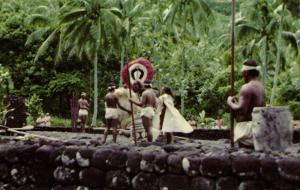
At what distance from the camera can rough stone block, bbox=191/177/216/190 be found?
6492 millimetres

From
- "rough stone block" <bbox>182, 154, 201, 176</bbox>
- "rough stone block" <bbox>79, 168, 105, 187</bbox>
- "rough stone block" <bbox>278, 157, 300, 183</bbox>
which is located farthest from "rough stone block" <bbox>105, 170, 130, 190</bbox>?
"rough stone block" <bbox>278, 157, 300, 183</bbox>

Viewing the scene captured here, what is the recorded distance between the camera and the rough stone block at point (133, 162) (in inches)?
281

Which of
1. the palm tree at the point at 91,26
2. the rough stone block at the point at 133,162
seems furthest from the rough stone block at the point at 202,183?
the palm tree at the point at 91,26

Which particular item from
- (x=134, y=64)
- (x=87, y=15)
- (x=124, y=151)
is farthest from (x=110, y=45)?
(x=124, y=151)

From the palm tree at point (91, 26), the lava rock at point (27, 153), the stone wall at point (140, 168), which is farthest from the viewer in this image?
the palm tree at point (91, 26)

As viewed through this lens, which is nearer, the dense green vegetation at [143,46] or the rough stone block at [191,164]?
the rough stone block at [191,164]

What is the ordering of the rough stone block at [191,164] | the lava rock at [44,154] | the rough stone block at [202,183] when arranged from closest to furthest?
the rough stone block at [202,183]
the rough stone block at [191,164]
the lava rock at [44,154]

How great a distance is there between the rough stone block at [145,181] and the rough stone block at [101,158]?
511 mm

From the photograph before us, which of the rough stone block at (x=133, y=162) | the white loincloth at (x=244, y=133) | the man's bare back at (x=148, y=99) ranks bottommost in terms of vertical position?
the rough stone block at (x=133, y=162)

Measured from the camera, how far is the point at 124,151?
7367 millimetres

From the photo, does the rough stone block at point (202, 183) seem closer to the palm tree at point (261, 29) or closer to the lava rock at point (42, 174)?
the lava rock at point (42, 174)

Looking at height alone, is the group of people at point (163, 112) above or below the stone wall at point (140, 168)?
above

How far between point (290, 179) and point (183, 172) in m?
1.36

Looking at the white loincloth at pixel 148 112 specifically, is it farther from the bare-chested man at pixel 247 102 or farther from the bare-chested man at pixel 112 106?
the bare-chested man at pixel 247 102
